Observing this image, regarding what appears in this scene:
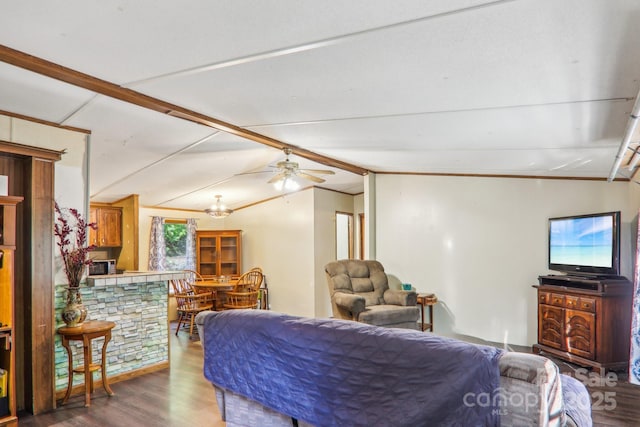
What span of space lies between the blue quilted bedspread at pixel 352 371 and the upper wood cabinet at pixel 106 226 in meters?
4.49

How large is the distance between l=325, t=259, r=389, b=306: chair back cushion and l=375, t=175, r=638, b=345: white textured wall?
2.13 ft

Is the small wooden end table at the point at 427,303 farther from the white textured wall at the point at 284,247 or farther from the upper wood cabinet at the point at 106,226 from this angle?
the upper wood cabinet at the point at 106,226

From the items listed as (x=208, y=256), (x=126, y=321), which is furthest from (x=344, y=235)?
(x=126, y=321)

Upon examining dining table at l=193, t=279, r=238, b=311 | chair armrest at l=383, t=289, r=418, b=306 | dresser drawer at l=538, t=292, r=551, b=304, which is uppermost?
dresser drawer at l=538, t=292, r=551, b=304

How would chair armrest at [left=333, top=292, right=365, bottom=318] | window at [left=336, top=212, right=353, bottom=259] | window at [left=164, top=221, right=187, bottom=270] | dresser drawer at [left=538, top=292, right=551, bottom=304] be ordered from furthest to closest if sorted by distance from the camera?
window at [left=336, top=212, right=353, bottom=259] → window at [left=164, top=221, right=187, bottom=270] → chair armrest at [left=333, top=292, right=365, bottom=318] → dresser drawer at [left=538, top=292, right=551, bottom=304]

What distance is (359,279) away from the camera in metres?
5.46

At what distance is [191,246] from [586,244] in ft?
21.0

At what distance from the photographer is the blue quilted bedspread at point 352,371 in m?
1.63

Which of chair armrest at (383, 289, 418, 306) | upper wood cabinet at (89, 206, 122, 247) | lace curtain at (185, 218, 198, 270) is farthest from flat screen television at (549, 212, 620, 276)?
upper wood cabinet at (89, 206, 122, 247)

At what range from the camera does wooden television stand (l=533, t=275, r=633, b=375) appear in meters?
3.90

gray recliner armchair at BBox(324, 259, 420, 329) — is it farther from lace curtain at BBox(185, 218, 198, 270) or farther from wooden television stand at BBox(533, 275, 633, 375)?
lace curtain at BBox(185, 218, 198, 270)

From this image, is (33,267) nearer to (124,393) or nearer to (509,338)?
(124,393)

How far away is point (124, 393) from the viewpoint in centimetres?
355

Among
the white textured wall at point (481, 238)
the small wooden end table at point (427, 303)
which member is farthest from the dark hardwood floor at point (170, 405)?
the small wooden end table at point (427, 303)
